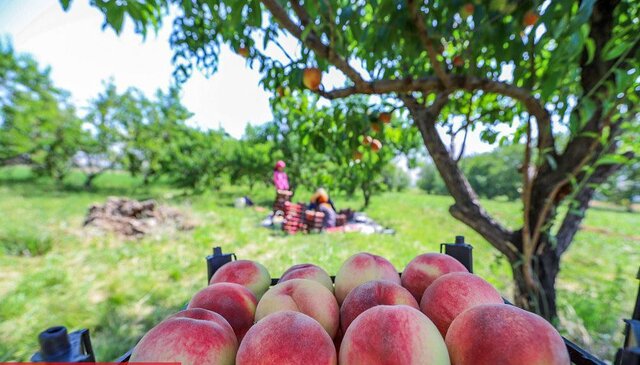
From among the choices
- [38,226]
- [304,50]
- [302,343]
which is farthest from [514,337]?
[38,226]

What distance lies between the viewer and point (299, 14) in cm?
114

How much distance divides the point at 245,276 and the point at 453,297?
55cm

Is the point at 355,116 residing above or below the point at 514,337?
above

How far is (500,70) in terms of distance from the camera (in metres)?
1.64

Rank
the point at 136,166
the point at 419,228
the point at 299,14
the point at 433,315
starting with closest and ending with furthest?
the point at 433,315, the point at 299,14, the point at 419,228, the point at 136,166

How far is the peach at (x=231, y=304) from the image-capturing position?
0.70m

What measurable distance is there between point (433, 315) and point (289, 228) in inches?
181

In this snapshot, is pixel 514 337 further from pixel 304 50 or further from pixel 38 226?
pixel 38 226

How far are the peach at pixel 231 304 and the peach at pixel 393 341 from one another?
28cm

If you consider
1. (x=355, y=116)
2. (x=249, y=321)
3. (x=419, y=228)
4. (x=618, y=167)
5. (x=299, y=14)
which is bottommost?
(x=419, y=228)

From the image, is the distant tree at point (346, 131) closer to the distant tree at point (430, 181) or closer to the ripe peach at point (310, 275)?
the ripe peach at point (310, 275)

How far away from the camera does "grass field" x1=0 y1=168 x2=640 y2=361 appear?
7.06 feet

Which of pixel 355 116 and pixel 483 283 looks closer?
pixel 483 283

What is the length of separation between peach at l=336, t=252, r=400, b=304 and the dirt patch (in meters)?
4.44
